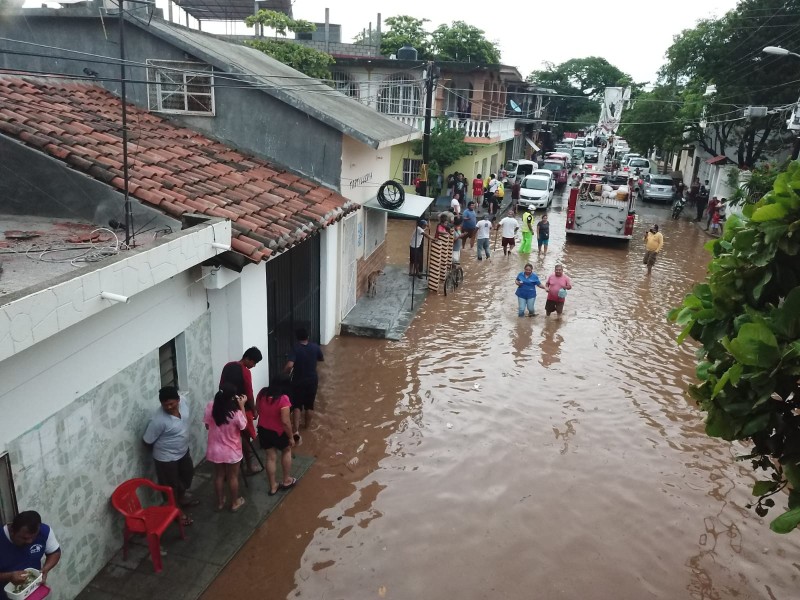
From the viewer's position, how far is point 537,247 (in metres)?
21.1

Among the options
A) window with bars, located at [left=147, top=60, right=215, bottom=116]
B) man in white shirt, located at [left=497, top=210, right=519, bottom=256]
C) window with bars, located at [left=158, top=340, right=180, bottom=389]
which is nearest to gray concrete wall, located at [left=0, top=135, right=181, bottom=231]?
window with bars, located at [left=158, top=340, right=180, bottom=389]

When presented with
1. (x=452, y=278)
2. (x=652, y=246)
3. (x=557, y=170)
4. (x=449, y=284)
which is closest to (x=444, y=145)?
(x=557, y=170)

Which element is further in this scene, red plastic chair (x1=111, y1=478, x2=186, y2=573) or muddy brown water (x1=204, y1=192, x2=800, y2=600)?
muddy brown water (x1=204, y1=192, x2=800, y2=600)

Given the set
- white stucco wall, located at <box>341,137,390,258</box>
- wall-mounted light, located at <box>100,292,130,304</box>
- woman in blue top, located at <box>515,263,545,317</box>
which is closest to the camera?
wall-mounted light, located at <box>100,292,130,304</box>

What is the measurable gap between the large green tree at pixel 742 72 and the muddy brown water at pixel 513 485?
18035 mm

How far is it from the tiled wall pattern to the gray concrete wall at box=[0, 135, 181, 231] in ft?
5.60

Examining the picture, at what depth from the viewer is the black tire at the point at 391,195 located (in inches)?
513

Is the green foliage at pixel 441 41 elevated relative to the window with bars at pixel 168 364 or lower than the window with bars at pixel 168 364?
elevated

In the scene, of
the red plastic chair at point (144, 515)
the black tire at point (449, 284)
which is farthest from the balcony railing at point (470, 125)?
the red plastic chair at point (144, 515)

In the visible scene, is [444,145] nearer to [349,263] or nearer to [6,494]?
[349,263]

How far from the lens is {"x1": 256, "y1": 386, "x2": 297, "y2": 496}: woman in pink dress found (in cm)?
664

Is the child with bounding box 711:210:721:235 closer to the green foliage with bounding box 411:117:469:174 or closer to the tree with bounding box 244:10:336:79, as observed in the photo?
the green foliage with bounding box 411:117:469:174

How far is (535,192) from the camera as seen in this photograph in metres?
28.0

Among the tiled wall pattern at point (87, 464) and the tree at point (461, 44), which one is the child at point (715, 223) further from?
the tiled wall pattern at point (87, 464)
